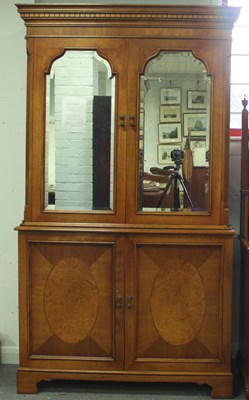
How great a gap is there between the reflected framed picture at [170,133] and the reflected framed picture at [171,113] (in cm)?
3

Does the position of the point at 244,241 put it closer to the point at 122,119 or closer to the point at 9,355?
the point at 122,119

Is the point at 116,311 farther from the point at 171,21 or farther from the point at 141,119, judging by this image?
the point at 171,21

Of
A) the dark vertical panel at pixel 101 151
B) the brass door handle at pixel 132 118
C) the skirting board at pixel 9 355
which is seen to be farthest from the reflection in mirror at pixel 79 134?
the skirting board at pixel 9 355

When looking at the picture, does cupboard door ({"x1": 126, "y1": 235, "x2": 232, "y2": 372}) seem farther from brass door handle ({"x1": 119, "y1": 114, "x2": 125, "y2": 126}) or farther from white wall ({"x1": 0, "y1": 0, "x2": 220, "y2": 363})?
white wall ({"x1": 0, "y1": 0, "x2": 220, "y2": 363})

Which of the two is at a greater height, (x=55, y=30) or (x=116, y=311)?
(x=55, y=30)

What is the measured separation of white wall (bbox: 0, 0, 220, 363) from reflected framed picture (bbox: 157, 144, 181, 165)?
0.90m

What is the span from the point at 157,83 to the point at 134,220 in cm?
70

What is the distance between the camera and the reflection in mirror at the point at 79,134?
2.43m

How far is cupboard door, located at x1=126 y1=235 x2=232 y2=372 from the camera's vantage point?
2.41m

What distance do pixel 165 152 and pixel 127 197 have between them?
0.31 meters

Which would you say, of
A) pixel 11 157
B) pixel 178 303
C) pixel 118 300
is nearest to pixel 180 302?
pixel 178 303

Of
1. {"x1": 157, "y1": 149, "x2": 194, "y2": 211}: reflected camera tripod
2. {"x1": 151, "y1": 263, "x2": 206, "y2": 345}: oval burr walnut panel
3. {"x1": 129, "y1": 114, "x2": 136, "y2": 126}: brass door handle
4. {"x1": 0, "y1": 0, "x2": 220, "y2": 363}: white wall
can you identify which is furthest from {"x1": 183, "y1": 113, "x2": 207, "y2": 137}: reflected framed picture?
{"x1": 0, "y1": 0, "x2": 220, "y2": 363}: white wall

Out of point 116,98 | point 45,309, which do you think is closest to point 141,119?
point 116,98

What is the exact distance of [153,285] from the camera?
7.97 ft
